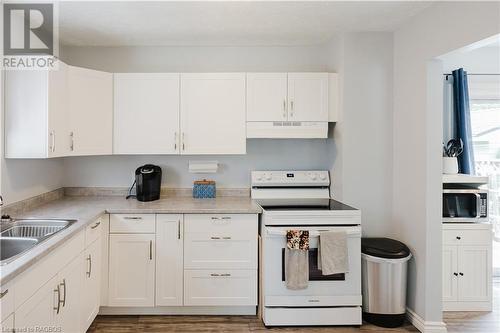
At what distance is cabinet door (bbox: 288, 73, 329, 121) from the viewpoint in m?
3.30

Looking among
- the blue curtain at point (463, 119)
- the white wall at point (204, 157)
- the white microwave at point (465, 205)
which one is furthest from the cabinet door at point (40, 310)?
the blue curtain at point (463, 119)

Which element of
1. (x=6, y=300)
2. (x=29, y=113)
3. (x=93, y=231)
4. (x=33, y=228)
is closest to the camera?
(x=6, y=300)

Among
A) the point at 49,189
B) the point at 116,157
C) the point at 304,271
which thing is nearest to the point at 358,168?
the point at 304,271

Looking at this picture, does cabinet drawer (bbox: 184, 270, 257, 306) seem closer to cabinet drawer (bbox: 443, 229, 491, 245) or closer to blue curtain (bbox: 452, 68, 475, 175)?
cabinet drawer (bbox: 443, 229, 491, 245)

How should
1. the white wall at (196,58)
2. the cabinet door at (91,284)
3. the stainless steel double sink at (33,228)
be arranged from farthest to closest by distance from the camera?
the white wall at (196,58), the cabinet door at (91,284), the stainless steel double sink at (33,228)

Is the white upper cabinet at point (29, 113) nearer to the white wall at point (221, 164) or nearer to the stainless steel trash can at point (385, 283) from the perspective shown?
the white wall at point (221, 164)

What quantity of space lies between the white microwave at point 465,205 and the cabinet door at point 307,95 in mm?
1291

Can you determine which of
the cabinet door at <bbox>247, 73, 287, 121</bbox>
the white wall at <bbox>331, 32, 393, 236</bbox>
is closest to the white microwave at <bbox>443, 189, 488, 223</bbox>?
the white wall at <bbox>331, 32, 393, 236</bbox>

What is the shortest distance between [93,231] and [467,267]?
3.13 m

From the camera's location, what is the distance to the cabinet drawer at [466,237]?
120 inches

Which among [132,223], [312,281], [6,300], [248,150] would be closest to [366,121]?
A: [248,150]

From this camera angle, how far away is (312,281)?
2.77m

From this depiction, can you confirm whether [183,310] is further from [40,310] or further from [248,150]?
[248,150]

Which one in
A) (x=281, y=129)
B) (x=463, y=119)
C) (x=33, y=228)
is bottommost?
(x=33, y=228)
